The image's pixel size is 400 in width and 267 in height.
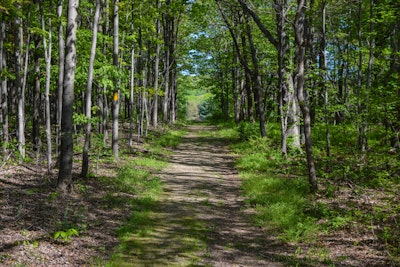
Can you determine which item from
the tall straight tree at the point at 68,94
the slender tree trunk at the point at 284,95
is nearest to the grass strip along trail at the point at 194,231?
the tall straight tree at the point at 68,94

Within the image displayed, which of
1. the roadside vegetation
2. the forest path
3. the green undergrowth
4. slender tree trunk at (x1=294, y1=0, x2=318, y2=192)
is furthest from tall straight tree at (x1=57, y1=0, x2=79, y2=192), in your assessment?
slender tree trunk at (x1=294, y1=0, x2=318, y2=192)

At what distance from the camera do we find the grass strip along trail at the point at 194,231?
19.7 ft

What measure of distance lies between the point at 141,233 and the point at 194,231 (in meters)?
1.12

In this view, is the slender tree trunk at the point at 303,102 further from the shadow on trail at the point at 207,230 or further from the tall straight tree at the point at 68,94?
the tall straight tree at the point at 68,94

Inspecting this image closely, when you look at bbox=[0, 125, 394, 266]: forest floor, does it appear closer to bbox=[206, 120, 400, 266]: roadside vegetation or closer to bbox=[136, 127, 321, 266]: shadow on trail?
bbox=[136, 127, 321, 266]: shadow on trail

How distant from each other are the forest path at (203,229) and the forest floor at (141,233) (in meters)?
0.02

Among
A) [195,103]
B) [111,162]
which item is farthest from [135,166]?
[195,103]

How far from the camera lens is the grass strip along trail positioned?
600 centimetres

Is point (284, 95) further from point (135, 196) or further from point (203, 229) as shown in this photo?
point (203, 229)

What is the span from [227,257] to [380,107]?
16.2ft

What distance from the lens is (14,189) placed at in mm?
8484

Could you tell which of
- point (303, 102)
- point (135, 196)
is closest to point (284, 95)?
point (303, 102)

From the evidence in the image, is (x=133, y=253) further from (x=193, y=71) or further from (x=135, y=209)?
(x=193, y=71)

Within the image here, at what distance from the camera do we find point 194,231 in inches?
289
